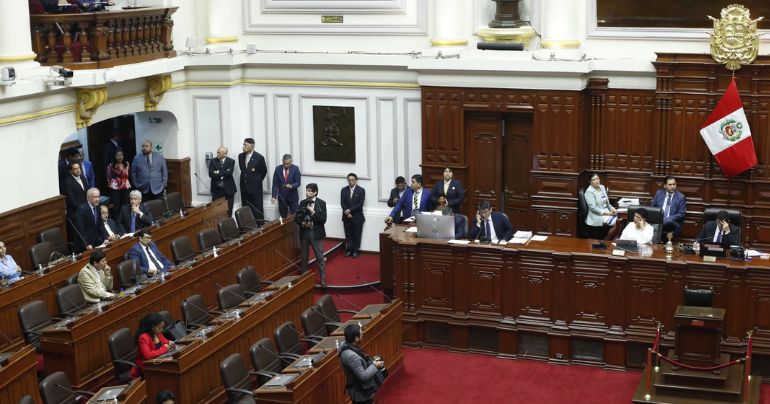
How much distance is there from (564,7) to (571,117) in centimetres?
154

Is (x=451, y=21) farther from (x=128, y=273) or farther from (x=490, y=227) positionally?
(x=128, y=273)

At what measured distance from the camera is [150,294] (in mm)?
12289

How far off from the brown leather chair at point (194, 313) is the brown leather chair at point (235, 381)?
4.49 feet

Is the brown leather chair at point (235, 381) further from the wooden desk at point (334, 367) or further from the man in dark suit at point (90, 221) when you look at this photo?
the man in dark suit at point (90, 221)

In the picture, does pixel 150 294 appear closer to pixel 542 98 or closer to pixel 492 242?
pixel 492 242

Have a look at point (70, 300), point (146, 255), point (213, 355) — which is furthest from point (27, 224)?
point (213, 355)

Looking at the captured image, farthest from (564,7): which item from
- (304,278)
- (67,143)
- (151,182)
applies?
(67,143)

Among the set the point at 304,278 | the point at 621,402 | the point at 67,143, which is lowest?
the point at 621,402

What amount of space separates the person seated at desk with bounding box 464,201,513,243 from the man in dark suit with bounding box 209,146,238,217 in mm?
5282

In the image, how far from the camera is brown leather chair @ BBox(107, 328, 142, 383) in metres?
11.0

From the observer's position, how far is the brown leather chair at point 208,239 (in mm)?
14336

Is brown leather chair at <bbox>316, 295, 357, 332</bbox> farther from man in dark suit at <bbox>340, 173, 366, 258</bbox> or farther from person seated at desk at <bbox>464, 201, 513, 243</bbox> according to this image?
man in dark suit at <bbox>340, 173, 366, 258</bbox>

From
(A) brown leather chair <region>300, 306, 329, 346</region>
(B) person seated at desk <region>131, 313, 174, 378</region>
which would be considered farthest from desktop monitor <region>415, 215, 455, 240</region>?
(B) person seated at desk <region>131, 313, 174, 378</region>

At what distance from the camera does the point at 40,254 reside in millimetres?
13500
